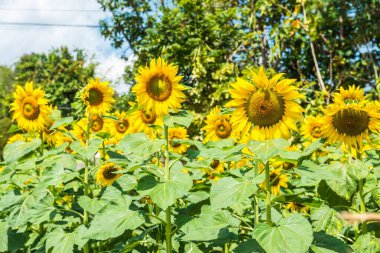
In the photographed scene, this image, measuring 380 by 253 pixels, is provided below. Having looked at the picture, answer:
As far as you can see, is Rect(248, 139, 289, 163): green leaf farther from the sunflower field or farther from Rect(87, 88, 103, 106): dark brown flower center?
Rect(87, 88, 103, 106): dark brown flower center

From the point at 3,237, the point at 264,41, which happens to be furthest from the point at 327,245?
the point at 264,41

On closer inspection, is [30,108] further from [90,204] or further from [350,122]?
→ [350,122]

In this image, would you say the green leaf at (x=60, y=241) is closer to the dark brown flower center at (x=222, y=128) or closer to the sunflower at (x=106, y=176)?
the sunflower at (x=106, y=176)

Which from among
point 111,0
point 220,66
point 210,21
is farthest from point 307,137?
point 111,0

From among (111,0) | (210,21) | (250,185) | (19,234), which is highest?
(111,0)

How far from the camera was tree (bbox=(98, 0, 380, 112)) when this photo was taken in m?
8.39

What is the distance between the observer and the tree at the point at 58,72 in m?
21.9

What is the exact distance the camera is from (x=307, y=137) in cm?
350

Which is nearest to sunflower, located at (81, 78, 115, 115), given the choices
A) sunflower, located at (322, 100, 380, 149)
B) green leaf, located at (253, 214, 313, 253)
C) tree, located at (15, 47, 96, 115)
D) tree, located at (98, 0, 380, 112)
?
sunflower, located at (322, 100, 380, 149)

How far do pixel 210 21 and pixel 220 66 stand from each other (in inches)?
41.8

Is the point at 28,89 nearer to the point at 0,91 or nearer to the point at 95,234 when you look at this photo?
the point at 95,234

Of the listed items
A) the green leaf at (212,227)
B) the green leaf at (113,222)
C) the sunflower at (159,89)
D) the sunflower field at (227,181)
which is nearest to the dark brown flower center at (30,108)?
the sunflower field at (227,181)

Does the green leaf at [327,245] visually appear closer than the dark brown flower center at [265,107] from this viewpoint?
Yes

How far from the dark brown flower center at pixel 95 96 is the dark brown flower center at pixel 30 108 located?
41 cm
